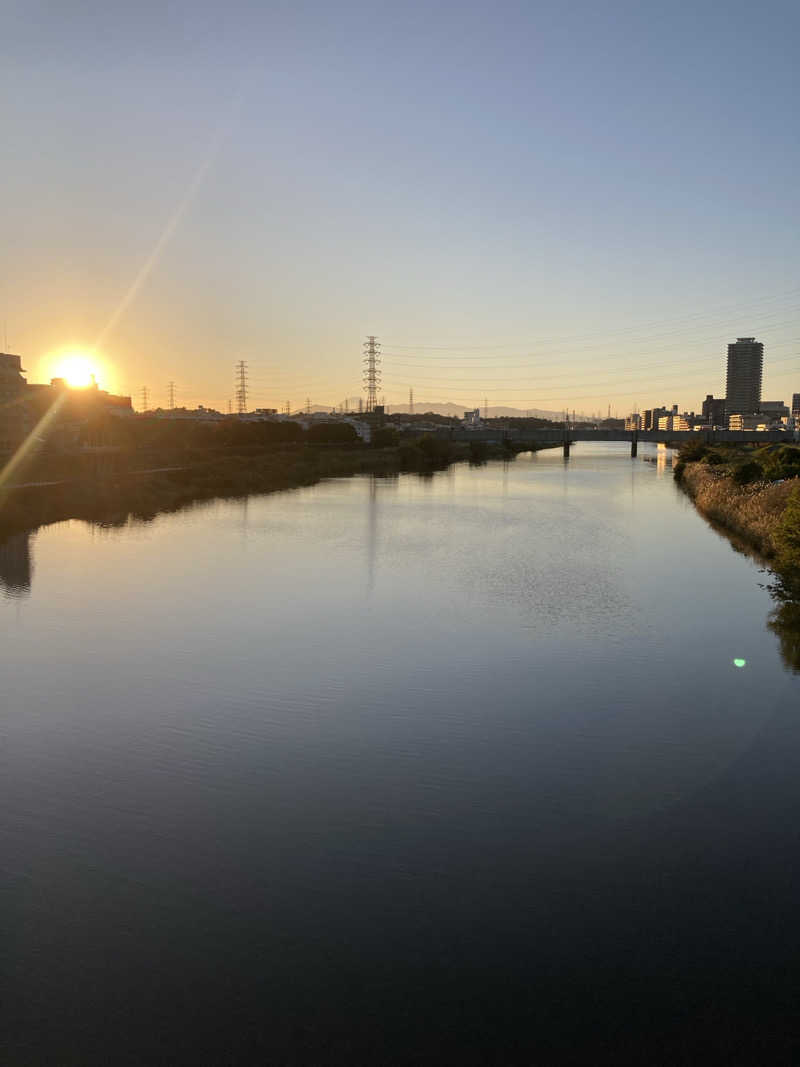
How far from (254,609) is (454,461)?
6704 cm

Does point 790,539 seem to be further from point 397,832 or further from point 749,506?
point 397,832

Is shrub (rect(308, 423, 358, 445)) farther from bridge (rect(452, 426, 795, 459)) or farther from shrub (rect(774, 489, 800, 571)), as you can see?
shrub (rect(774, 489, 800, 571))

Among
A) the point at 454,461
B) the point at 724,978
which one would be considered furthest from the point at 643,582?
the point at 454,461

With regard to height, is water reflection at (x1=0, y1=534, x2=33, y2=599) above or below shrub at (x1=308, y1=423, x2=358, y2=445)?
below

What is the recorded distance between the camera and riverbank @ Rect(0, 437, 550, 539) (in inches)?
1393

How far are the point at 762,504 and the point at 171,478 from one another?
34132 millimetres

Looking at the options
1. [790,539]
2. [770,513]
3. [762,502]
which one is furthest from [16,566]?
[762,502]

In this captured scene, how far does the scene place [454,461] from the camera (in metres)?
83.8

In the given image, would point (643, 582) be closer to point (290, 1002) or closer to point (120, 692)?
point (120, 692)

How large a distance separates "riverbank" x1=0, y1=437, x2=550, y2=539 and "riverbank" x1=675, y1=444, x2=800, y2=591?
23.6m

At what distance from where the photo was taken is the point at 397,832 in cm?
827

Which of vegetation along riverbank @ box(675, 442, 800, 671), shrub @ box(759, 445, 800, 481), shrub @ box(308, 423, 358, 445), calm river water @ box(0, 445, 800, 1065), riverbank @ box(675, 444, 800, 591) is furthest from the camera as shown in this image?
shrub @ box(308, 423, 358, 445)

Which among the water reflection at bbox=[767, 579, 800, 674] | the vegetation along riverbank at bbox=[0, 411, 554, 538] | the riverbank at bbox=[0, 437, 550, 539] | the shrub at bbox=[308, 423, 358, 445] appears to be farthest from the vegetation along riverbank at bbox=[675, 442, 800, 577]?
the shrub at bbox=[308, 423, 358, 445]

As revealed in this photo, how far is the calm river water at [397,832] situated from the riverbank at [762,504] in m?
2.01
